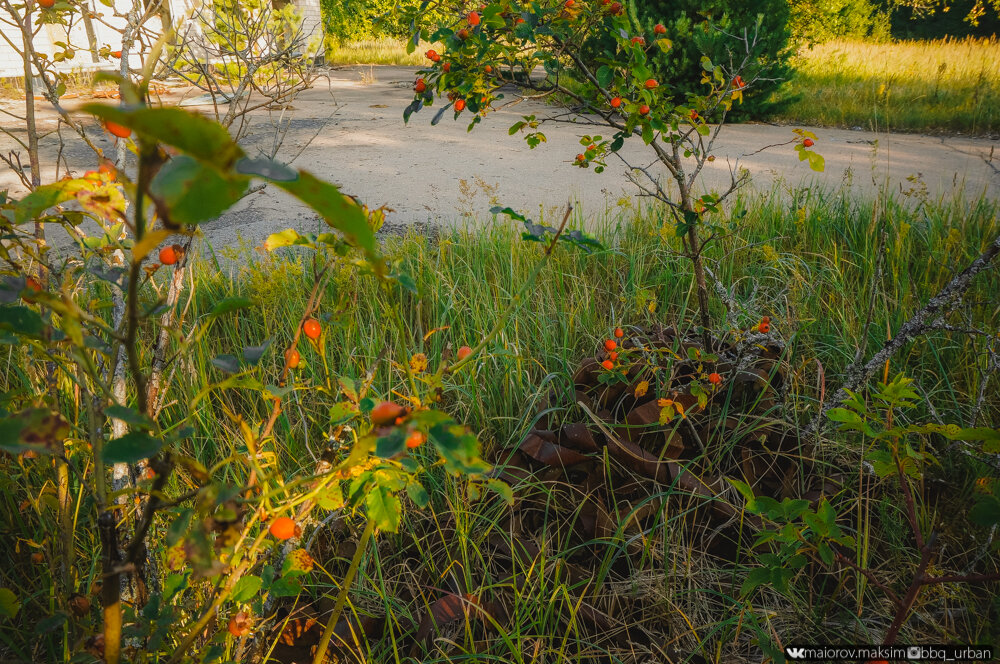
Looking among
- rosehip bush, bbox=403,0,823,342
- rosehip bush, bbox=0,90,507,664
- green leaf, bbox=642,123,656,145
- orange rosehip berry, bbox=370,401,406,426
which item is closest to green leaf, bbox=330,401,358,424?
rosehip bush, bbox=0,90,507,664

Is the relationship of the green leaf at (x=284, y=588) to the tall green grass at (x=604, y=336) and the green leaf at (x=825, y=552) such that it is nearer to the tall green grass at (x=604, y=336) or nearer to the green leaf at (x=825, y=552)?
the tall green grass at (x=604, y=336)

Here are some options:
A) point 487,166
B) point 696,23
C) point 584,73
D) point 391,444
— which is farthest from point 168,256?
point 696,23

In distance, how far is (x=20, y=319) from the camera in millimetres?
479

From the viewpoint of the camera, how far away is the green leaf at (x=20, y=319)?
47 centimetres

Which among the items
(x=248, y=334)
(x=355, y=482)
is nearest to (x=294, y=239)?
(x=355, y=482)

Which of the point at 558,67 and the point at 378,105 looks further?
the point at 378,105

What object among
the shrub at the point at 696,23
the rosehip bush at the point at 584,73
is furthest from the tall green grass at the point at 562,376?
the shrub at the point at 696,23

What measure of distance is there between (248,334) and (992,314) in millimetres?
2338

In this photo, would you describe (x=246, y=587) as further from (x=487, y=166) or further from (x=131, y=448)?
(x=487, y=166)

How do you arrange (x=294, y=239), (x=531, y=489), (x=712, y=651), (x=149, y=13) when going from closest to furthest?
1. (x=294, y=239)
2. (x=712, y=651)
3. (x=149, y=13)
4. (x=531, y=489)

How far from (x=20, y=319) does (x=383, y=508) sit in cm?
41

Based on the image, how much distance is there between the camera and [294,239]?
3.10 feet

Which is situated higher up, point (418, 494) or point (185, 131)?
point (185, 131)

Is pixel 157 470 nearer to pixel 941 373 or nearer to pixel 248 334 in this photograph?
pixel 248 334
